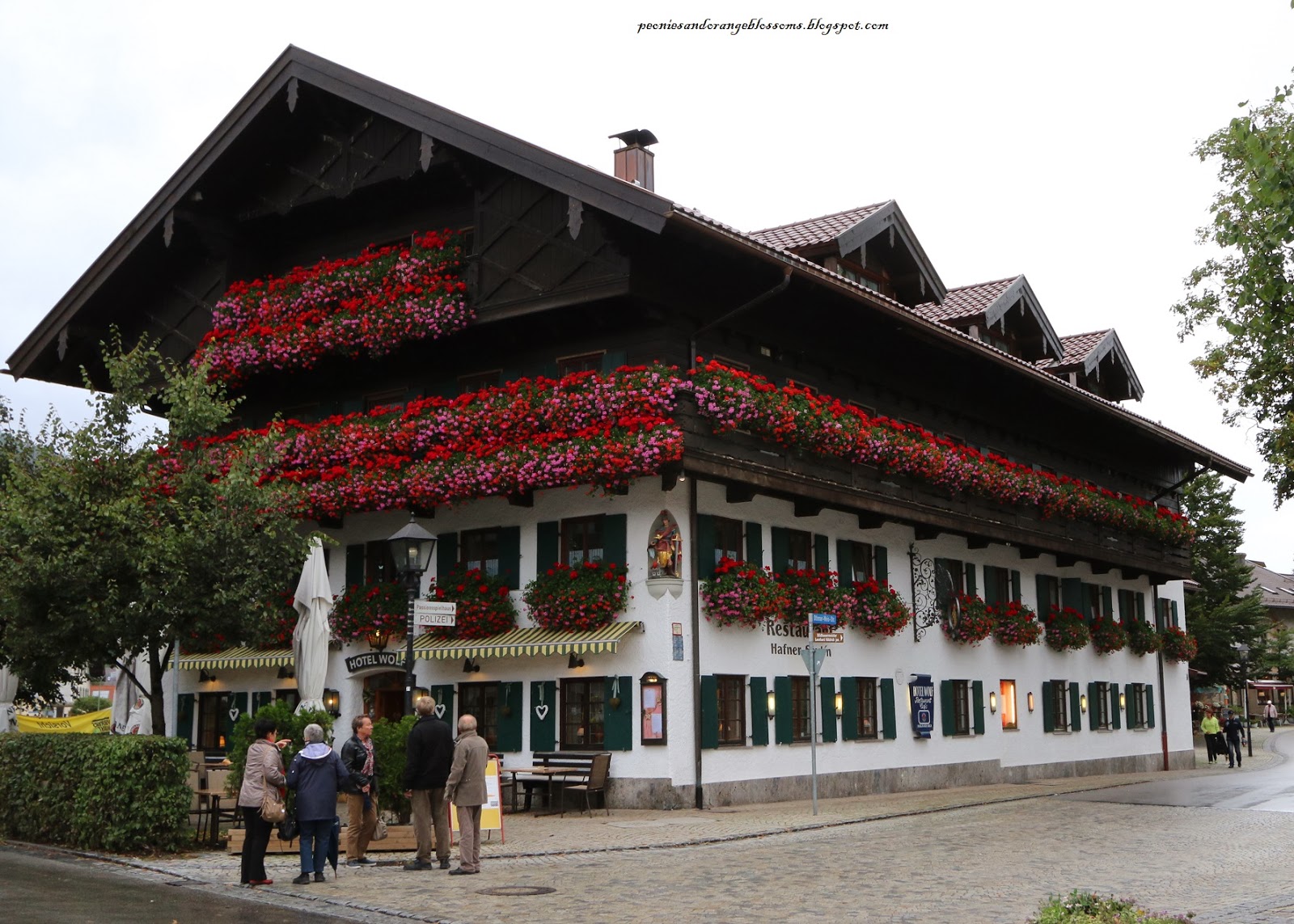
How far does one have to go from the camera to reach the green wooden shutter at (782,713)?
79.6 feet

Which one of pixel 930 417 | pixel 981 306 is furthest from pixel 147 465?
pixel 981 306

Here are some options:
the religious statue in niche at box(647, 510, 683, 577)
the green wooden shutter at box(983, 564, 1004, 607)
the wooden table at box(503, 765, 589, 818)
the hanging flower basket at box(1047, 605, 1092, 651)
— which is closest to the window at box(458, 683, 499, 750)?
the wooden table at box(503, 765, 589, 818)

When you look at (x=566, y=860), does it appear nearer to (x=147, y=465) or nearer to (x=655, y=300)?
(x=147, y=465)

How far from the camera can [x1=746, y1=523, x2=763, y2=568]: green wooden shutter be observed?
956 inches

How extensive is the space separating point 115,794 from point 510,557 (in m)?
9.41

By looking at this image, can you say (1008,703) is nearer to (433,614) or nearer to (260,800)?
(433,614)

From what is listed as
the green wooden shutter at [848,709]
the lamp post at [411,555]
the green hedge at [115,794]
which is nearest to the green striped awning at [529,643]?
the lamp post at [411,555]

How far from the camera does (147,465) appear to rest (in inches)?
781

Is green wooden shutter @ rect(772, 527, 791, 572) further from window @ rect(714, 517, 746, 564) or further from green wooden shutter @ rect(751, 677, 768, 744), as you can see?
green wooden shutter @ rect(751, 677, 768, 744)

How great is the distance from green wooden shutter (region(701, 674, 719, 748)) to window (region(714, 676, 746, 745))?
271 mm

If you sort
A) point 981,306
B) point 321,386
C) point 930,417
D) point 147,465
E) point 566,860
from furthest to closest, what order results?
point 981,306, point 930,417, point 321,386, point 147,465, point 566,860

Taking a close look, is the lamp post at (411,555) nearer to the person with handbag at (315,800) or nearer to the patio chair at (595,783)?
the person with handbag at (315,800)

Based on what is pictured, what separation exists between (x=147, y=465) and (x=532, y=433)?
5.90 metres

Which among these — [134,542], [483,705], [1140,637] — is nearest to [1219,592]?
[1140,637]
